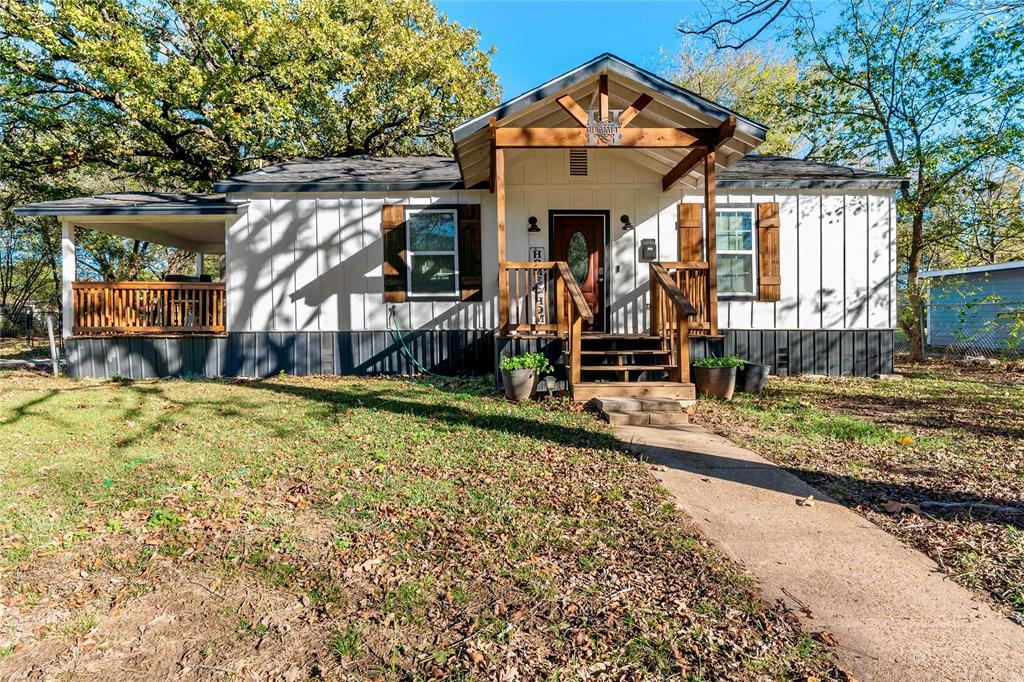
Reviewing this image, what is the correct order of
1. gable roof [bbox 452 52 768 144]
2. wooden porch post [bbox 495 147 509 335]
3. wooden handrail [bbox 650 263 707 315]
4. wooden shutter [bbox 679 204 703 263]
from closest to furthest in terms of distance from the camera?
1. wooden handrail [bbox 650 263 707 315]
2. gable roof [bbox 452 52 768 144]
3. wooden porch post [bbox 495 147 509 335]
4. wooden shutter [bbox 679 204 703 263]

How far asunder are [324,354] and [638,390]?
17.1ft

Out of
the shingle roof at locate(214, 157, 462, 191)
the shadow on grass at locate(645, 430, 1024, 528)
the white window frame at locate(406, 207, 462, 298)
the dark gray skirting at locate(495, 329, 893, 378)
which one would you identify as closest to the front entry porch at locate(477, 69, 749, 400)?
the white window frame at locate(406, 207, 462, 298)

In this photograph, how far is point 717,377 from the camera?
659 centimetres

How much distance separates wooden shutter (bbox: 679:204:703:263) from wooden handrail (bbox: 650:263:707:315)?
1427mm

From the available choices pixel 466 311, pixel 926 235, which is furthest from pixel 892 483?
pixel 926 235

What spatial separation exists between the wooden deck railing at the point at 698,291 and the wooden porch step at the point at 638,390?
104 cm

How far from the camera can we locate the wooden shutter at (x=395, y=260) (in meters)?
8.55

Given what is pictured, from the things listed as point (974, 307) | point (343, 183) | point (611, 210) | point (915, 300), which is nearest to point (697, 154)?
point (611, 210)

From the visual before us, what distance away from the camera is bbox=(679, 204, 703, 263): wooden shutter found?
850 centimetres

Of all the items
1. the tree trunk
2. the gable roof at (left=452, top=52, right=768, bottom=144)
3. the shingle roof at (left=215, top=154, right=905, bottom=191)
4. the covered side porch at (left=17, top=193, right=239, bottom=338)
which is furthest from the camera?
the tree trunk

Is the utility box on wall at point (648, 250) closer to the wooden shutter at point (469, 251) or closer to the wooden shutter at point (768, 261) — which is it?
the wooden shutter at point (768, 261)

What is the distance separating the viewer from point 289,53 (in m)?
13.6

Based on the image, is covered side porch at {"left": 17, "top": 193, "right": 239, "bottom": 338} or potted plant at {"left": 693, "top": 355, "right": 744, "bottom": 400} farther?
covered side porch at {"left": 17, "top": 193, "right": 239, "bottom": 338}

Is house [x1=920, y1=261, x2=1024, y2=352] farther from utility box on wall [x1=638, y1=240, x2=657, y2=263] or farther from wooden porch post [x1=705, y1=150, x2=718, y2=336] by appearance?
wooden porch post [x1=705, y1=150, x2=718, y2=336]
